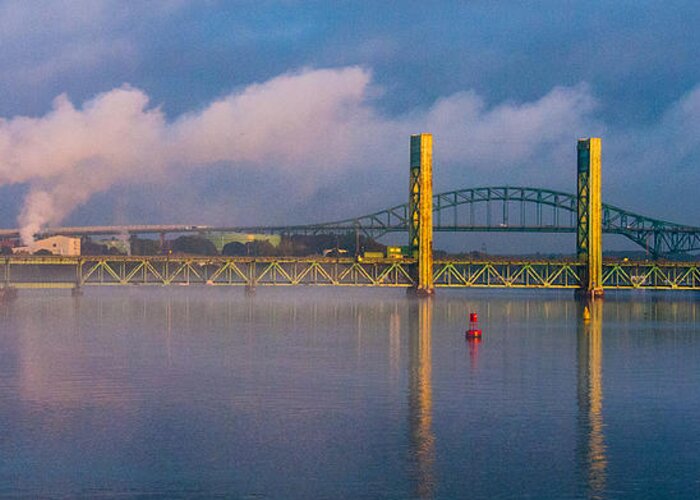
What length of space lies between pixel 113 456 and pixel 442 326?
2365 inches

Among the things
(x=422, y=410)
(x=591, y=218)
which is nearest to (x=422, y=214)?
(x=591, y=218)

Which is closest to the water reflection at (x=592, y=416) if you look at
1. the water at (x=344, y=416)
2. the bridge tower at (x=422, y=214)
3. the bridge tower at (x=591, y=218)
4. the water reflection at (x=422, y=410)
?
the water at (x=344, y=416)

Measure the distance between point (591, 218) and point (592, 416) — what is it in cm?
12919

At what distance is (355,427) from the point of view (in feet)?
124

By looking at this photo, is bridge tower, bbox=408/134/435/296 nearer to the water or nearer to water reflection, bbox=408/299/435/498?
water reflection, bbox=408/299/435/498

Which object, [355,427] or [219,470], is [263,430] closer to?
[355,427]

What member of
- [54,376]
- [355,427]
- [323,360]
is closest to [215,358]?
[323,360]

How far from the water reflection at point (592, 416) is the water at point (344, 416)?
111 mm

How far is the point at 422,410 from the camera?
41750mm

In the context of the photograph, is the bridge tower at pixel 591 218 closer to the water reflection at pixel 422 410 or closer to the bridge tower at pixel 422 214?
the bridge tower at pixel 422 214

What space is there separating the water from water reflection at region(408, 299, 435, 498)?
0.10m

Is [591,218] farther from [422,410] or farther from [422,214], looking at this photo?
[422,410]

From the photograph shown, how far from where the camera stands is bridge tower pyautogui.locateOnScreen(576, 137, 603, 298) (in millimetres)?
166250

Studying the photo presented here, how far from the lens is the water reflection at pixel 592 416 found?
1222 inches
